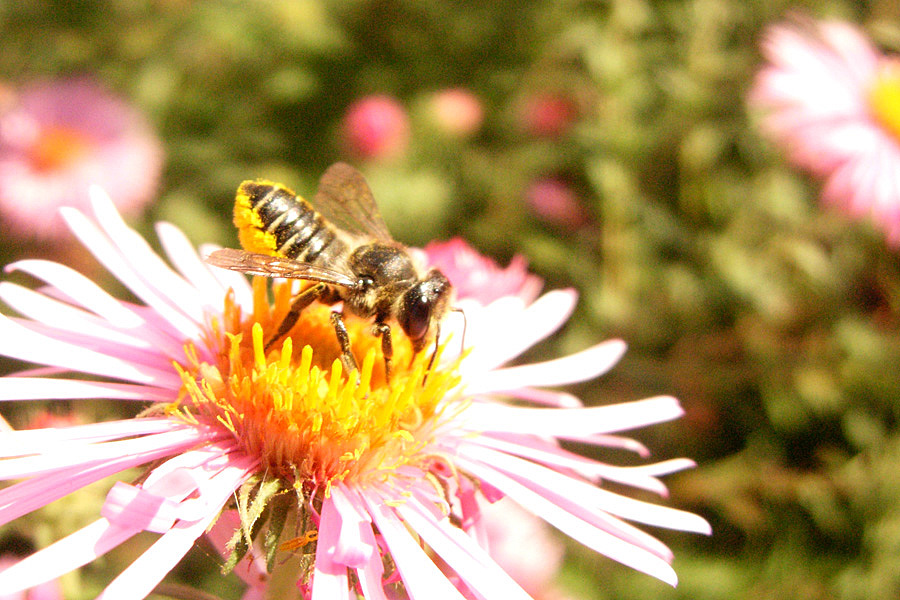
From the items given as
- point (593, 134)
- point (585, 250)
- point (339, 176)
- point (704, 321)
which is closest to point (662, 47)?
point (593, 134)

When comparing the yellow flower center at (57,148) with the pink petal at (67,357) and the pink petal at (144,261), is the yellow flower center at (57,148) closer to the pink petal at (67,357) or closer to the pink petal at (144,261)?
the pink petal at (144,261)

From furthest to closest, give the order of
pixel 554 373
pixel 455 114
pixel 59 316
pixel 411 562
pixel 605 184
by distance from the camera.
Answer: pixel 455 114 → pixel 605 184 → pixel 554 373 → pixel 59 316 → pixel 411 562

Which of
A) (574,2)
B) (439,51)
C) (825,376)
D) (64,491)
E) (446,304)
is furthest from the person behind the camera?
(439,51)

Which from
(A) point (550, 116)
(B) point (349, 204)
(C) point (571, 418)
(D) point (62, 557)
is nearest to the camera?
(D) point (62, 557)

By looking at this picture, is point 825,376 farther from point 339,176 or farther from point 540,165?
point 339,176

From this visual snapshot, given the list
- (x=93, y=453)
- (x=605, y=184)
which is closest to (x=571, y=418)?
(x=93, y=453)

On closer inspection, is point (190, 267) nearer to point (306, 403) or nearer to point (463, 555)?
point (306, 403)

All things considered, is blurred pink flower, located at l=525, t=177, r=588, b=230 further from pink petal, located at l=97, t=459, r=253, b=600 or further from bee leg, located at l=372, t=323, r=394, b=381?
pink petal, located at l=97, t=459, r=253, b=600
